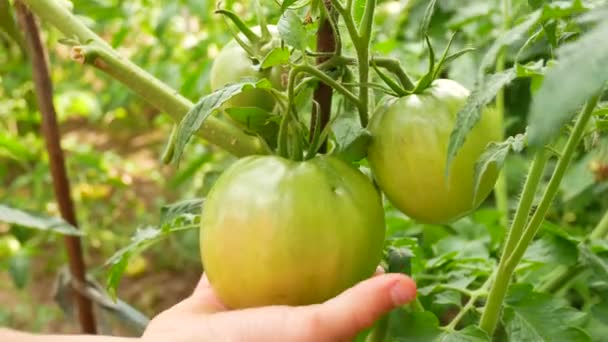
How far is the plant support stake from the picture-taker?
3.55 feet

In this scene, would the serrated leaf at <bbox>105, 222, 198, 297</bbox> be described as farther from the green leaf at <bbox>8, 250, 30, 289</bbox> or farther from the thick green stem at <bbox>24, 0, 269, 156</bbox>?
the green leaf at <bbox>8, 250, 30, 289</bbox>

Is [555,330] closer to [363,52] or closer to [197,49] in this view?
[363,52]

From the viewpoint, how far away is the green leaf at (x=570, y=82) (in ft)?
0.99

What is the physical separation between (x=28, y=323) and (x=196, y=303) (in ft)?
6.43

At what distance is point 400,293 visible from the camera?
55 cm

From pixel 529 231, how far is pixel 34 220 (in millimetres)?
670

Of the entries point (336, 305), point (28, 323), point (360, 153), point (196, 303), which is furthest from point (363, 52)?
point (28, 323)

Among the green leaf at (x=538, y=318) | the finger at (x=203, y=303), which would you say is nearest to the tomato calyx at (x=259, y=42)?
the finger at (x=203, y=303)

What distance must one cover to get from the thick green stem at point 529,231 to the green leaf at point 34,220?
1.89 ft

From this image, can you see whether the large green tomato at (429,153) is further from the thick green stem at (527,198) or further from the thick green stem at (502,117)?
the thick green stem at (502,117)

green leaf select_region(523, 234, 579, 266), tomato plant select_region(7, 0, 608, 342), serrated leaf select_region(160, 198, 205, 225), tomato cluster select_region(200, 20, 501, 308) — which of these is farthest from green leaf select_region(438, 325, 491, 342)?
serrated leaf select_region(160, 198, 205, 225)

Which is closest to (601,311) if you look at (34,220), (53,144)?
(34,220)

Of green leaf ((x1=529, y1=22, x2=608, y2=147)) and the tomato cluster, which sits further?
the tomato cluster

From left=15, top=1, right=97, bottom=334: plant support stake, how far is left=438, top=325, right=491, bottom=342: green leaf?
29.5 inches
